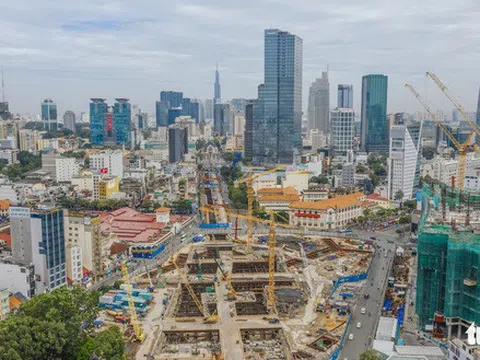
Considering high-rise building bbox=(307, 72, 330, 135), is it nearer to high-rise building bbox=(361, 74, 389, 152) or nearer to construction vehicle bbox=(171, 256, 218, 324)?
high-rise building bbox=(361, 74, 389, 152)

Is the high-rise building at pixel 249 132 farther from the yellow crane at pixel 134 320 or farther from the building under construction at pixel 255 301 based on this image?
the yellow crane at pixel 134 320

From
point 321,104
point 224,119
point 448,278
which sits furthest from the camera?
point 224,119

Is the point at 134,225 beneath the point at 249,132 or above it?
beneath

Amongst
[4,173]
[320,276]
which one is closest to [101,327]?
[320,276]

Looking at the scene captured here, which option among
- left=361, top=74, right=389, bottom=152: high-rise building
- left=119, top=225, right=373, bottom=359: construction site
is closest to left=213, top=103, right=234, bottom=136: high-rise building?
left=361, top=74, right=389, bottom=152: high-rise building

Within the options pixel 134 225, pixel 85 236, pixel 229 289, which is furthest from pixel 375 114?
pixel 85 236

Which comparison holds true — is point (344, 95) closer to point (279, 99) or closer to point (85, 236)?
point (279, 99)
